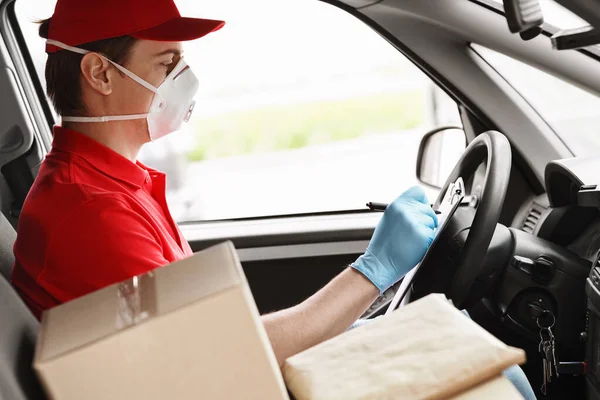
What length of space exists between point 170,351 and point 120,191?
66 centimetres

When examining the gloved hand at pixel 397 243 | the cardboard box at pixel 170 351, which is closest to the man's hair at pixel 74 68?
the gloved hand at pixel 397 243

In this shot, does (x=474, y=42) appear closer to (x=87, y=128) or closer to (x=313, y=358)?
(x=87, y=128)

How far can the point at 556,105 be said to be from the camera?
1.85m

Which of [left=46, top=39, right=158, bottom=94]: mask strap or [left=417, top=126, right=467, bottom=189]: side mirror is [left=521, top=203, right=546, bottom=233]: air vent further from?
[left=46, top=39, right=158, bottom=94]: mask strap

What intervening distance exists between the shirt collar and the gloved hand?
0.49 meters

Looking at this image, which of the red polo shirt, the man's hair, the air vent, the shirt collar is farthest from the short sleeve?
the air vent

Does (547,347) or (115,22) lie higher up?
(115,22)

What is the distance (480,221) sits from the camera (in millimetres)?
1366

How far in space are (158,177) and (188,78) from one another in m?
0.24

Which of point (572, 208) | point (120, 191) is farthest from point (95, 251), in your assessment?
point (572, 208)

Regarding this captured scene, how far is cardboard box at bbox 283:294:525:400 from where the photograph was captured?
2.77 feet

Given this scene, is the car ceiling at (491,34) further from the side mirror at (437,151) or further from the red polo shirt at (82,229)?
the red polo shirt at (82,229)

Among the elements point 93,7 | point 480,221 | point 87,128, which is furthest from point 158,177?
point 480,221

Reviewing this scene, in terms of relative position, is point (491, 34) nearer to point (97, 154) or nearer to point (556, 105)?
point (556, 105)
